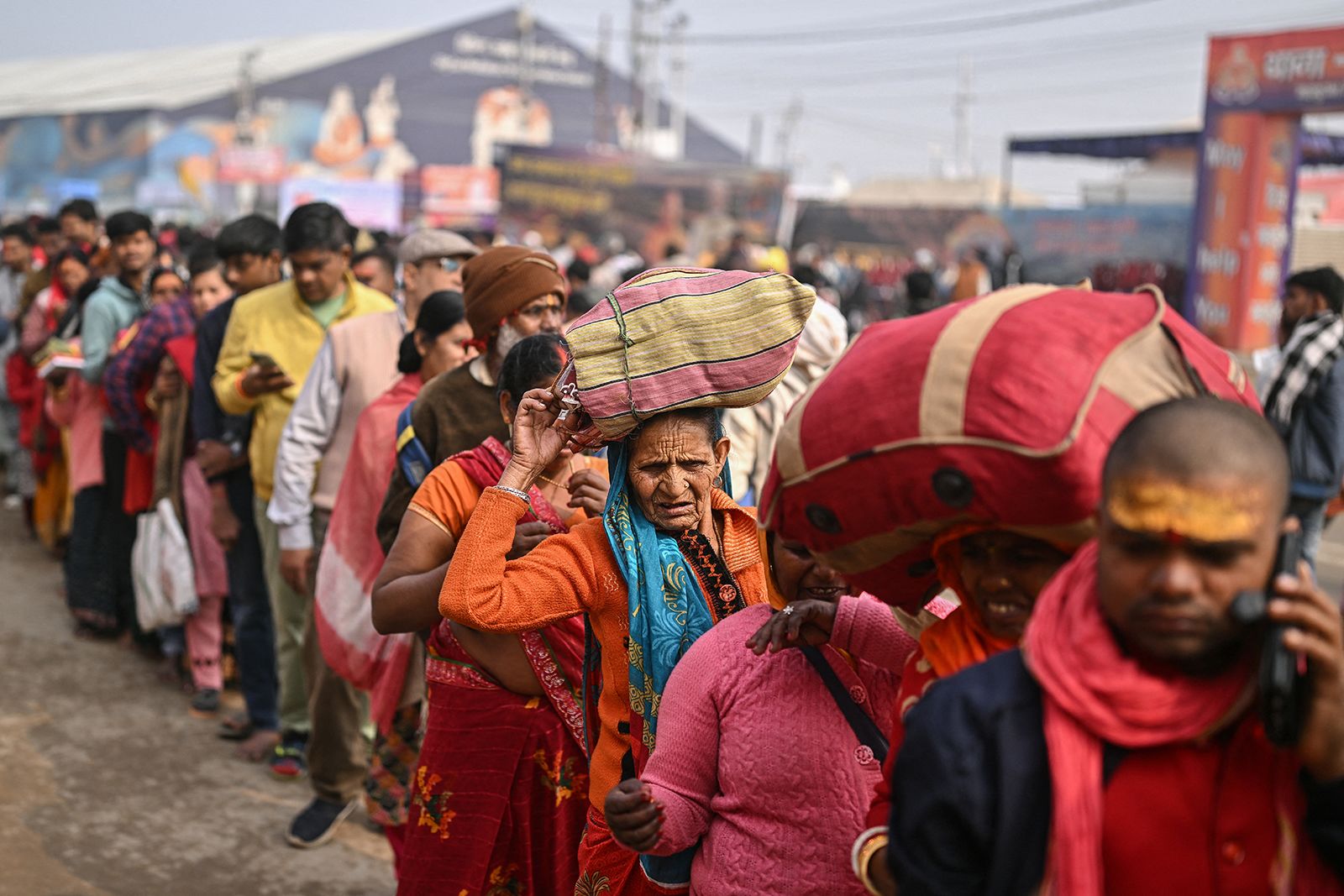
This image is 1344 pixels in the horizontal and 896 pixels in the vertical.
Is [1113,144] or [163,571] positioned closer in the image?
[163,571]

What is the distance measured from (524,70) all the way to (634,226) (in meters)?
16.8

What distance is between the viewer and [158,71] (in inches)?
2434

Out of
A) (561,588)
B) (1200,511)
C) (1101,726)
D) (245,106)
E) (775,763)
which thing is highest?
(245,106)

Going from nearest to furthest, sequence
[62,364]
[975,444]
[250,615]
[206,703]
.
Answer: [975,444], [250,615], [206,703], [62,364]

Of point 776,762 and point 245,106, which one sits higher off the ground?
point 245,106

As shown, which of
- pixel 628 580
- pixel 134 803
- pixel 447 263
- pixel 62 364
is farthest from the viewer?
pixel 62 364

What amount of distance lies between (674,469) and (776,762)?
25.4 inches

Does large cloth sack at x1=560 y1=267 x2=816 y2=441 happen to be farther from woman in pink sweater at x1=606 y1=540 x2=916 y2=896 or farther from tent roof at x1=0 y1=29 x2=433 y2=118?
tent roof at x1=0 y1=29 x2=433 y2=118

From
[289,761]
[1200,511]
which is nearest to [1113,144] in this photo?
[289,761]

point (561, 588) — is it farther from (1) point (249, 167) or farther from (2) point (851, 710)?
(1) point (249, 167)

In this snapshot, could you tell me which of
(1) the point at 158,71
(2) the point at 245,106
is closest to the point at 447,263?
(2) the point at 245,106

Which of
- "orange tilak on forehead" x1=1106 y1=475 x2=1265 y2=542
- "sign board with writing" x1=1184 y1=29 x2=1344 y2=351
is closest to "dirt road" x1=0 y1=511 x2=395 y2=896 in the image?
"orange tilak on forehead" x1=1106 y1=475 x2=1265 y2=542

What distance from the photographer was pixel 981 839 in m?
1.47

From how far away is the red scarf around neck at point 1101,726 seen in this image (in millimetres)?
1384
